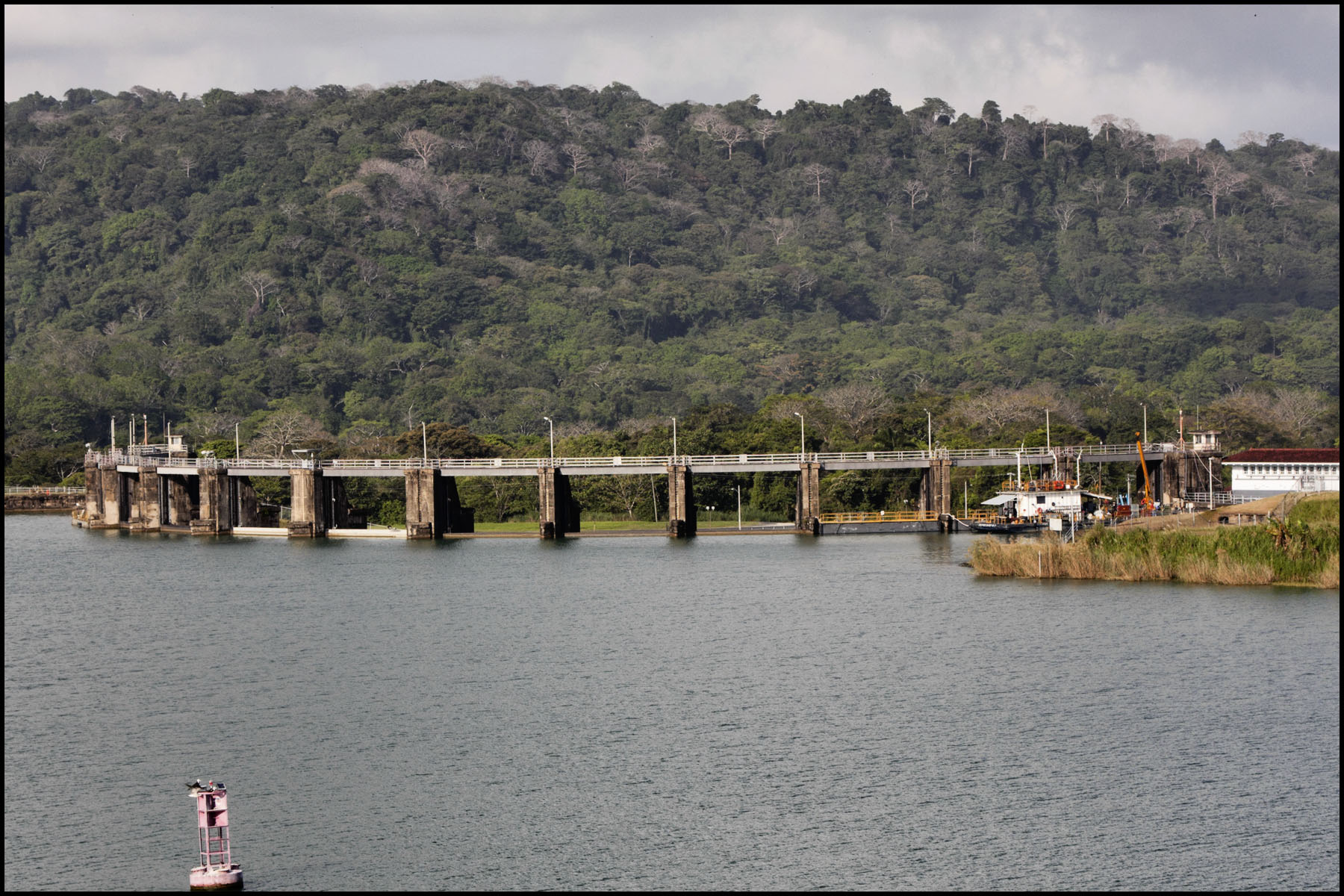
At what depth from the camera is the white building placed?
107 m

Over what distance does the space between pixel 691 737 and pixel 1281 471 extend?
70836 millimetres

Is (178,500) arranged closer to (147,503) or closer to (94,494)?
(147,503)

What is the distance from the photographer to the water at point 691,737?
39938mm

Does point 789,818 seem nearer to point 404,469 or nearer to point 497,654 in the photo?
point 497,654

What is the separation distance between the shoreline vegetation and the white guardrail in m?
33.2

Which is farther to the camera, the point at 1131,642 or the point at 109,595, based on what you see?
the point at 109,595

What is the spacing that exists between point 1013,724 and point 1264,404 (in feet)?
529

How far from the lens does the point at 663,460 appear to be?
12288 cm

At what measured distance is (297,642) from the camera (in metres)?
70.6

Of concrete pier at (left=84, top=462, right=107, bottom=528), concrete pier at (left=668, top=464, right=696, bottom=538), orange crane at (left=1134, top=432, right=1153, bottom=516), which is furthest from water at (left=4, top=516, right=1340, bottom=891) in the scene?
concrete pier at (left=84, top=462, right=107, bottom=528)

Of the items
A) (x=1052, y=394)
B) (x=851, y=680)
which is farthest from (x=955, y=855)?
(x=1052, y=394)

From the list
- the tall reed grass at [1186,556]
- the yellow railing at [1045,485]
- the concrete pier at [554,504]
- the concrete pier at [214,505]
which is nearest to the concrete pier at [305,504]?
the concrete pier at [214,505]

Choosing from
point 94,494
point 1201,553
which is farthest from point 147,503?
point 1201,553

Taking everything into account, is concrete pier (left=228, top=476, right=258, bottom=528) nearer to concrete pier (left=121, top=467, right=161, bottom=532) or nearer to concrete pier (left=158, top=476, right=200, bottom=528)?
concrete pier (left=158, top=476, right=200, bottom=528)
